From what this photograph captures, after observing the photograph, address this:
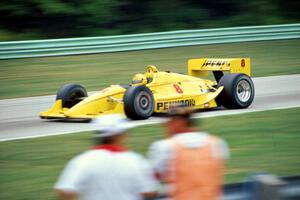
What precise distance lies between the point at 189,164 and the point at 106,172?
1.91 feet

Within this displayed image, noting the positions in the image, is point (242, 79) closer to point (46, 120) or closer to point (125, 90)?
point (125, 90)

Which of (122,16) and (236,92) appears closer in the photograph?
(236,92)

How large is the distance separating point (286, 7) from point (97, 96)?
22.7 m

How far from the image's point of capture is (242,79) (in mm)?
14602

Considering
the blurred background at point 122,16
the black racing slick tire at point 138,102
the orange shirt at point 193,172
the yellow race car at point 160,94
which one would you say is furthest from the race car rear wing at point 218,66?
the blurred background at point 122,16

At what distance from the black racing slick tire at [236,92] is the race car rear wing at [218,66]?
40 cm

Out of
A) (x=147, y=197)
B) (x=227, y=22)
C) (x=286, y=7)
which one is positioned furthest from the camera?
(x=286, y=7)

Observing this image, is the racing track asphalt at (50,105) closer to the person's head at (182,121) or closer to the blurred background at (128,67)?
the blurred background at (128,67)

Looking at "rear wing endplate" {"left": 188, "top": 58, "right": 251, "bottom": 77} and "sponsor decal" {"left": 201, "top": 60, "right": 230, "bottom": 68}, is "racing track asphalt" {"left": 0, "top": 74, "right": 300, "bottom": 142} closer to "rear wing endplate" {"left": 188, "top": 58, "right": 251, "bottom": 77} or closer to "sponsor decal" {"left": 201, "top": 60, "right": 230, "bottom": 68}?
"rear wing endplate" {"left": 188, "top": 58, "right": 251, "bottom": 77}

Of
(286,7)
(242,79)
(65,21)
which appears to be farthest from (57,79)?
(286,7)

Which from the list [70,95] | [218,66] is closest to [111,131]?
[70,95]

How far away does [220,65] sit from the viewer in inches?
593

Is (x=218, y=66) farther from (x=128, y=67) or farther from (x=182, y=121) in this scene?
(x=182, y=121)

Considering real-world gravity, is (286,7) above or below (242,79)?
above
